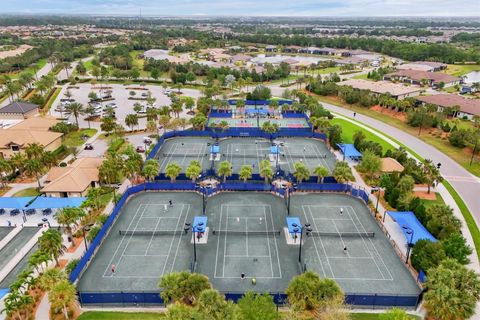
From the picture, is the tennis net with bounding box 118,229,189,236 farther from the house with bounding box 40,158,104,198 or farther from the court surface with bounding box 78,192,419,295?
the house with bounding box 40,158,104,198

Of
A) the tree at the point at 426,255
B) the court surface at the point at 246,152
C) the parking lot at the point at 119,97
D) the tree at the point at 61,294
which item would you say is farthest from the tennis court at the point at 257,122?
the tree at the point at 61,294

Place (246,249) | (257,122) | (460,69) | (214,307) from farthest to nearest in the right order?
(460,69) → (257,122) → (246,249) → (214,307)

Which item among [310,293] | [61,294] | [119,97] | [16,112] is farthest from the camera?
[119,97]

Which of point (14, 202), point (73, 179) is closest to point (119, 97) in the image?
point (73, 179)

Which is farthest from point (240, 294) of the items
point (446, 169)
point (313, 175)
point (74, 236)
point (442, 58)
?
point (442, 58)

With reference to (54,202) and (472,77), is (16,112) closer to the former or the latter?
(54,202)

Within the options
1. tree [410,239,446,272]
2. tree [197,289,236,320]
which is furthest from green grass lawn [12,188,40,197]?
tree [410,239,446,272]

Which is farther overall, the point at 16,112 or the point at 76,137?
the point at 16,112
